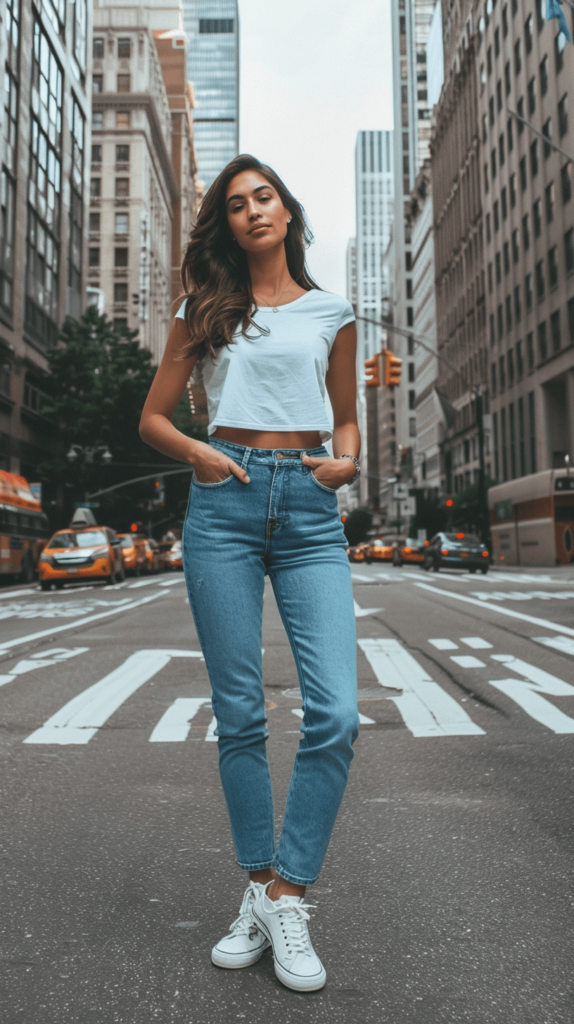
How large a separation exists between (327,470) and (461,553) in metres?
30.7

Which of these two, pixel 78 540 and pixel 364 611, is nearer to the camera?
pixel 364 611

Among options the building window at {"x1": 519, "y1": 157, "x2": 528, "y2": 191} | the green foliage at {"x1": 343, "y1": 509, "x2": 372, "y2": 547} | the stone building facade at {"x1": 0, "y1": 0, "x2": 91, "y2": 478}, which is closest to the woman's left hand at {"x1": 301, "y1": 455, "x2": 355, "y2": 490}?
the stone building facade at {"x1": 0, "y1": 0, "x2": 91, "y2": 478}

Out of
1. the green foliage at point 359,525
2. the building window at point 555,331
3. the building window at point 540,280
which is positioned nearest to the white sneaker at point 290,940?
the building window at point 555,331

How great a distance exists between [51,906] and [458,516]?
151ft

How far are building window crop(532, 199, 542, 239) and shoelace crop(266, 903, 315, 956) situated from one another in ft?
176

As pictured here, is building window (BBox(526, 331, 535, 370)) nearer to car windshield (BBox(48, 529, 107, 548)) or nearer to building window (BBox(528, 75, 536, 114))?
building window (BBox(528, 75, 536, 114))

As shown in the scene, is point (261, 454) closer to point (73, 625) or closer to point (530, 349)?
point (73, 625)

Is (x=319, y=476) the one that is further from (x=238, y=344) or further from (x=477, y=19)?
(x=477, y=19)

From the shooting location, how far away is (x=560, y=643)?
1005cm

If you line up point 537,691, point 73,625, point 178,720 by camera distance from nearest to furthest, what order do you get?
point 178,720
point 537,691
point 73,625

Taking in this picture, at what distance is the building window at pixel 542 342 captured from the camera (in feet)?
169

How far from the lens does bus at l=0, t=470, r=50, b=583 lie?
28.2 metres

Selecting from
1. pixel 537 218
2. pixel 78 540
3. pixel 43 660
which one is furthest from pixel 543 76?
pixel 43 660

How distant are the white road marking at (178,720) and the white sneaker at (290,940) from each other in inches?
120
